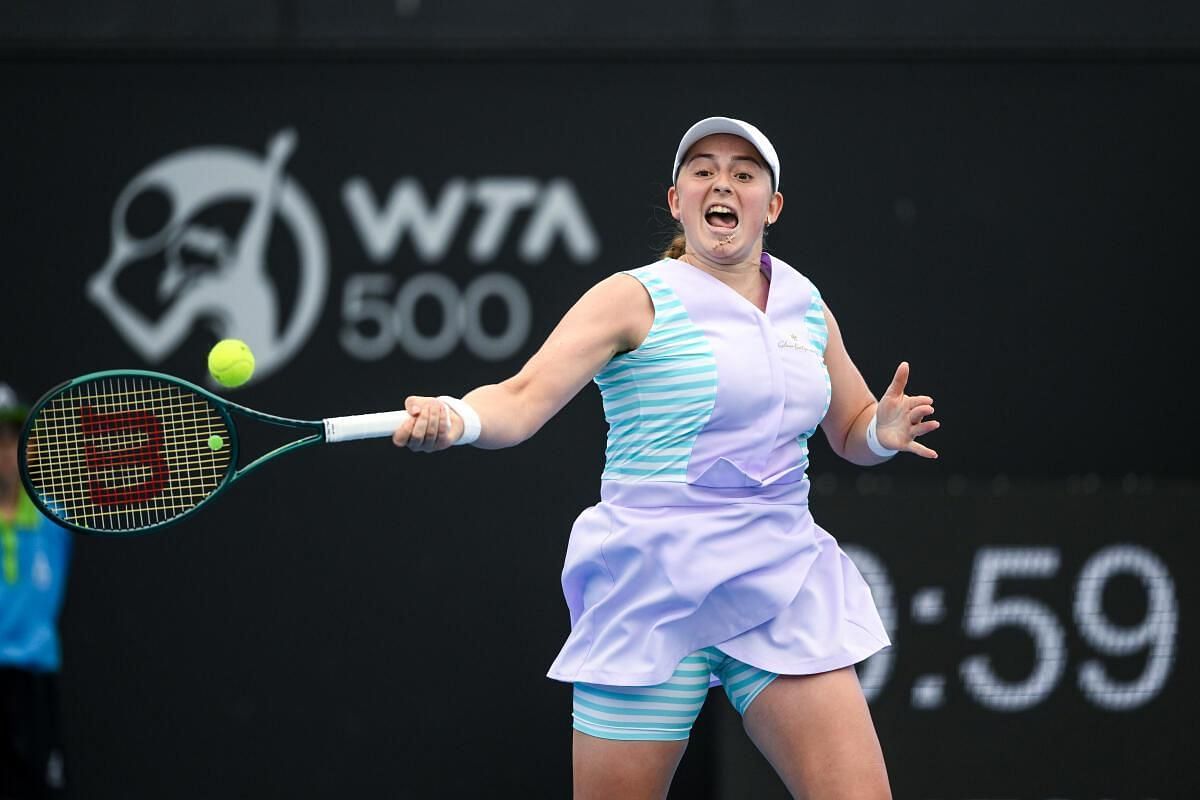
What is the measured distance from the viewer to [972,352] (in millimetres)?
6242

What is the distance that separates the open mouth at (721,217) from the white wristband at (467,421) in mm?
648

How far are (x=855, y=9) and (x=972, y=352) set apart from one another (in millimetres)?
1224

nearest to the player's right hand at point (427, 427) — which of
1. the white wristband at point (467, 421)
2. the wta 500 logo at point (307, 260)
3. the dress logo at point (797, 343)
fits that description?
the white wristband at point (467, 421)

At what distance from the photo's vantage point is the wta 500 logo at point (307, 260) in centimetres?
600

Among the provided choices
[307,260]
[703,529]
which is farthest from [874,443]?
[307,260]

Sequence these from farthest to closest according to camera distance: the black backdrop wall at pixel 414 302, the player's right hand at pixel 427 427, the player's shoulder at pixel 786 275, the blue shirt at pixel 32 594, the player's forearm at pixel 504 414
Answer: the black backdrop wall at pixel 414 302, the blue shirt at pixel 32 594, the player's shoulder at pixel 786 275, the player's forearm at pixel 504 414, the player's right hand at pixel 427 427

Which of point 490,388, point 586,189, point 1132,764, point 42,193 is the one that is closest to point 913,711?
point 1132,764

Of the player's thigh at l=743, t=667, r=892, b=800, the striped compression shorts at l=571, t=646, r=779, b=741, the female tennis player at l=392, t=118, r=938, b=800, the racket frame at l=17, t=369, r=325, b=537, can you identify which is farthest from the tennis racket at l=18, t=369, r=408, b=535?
the player's thigh at l=743, t=667, r=892, b=800

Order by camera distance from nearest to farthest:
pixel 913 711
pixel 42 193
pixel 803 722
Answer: pixel 803 722, pixel 913 711, pixel 42 193

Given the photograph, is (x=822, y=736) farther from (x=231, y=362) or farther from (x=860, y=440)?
(x=231, y=362)

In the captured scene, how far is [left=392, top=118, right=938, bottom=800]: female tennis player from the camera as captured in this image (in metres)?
3.29

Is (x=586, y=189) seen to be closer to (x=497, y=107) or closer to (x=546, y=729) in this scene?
(x=497, y=107)

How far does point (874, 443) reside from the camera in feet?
12.0

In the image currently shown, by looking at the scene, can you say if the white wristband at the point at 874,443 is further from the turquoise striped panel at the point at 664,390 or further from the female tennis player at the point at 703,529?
the turquoise striped panel at the point at 664,390
